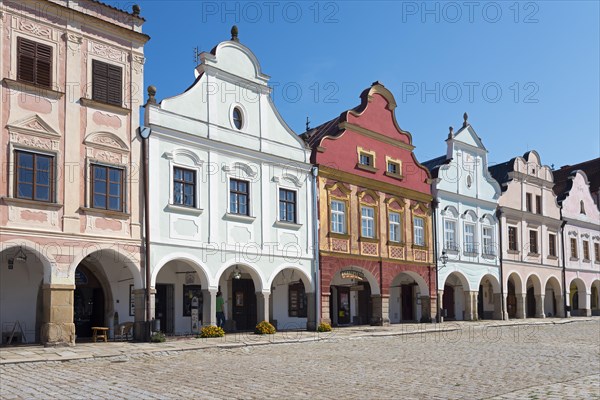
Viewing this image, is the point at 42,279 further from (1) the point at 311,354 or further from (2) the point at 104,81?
(1) the point at 311,354

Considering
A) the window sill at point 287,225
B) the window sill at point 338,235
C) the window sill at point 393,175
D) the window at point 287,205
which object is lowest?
the window sill at point 338,235

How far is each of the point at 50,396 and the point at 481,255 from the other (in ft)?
93.8

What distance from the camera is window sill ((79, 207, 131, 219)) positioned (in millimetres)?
19578

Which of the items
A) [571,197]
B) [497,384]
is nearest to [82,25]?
[497,384]

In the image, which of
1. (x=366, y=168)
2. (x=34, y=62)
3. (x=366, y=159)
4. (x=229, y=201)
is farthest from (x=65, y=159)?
(x=366, y=159)

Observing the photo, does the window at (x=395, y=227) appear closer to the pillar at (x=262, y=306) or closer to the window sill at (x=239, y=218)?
the pillar at (x=262, y=306)

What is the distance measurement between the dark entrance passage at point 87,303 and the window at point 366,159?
41.3ft

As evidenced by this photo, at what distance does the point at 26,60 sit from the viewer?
18.9m

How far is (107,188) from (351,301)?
49.3ft

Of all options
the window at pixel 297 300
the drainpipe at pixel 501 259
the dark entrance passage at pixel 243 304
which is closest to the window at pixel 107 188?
the dark entrance passage at pixel 243 304

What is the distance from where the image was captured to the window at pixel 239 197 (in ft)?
78.5

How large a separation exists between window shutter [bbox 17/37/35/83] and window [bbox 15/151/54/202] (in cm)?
215

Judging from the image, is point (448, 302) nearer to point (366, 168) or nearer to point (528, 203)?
point (528, 203)

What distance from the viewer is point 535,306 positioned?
4141cm
